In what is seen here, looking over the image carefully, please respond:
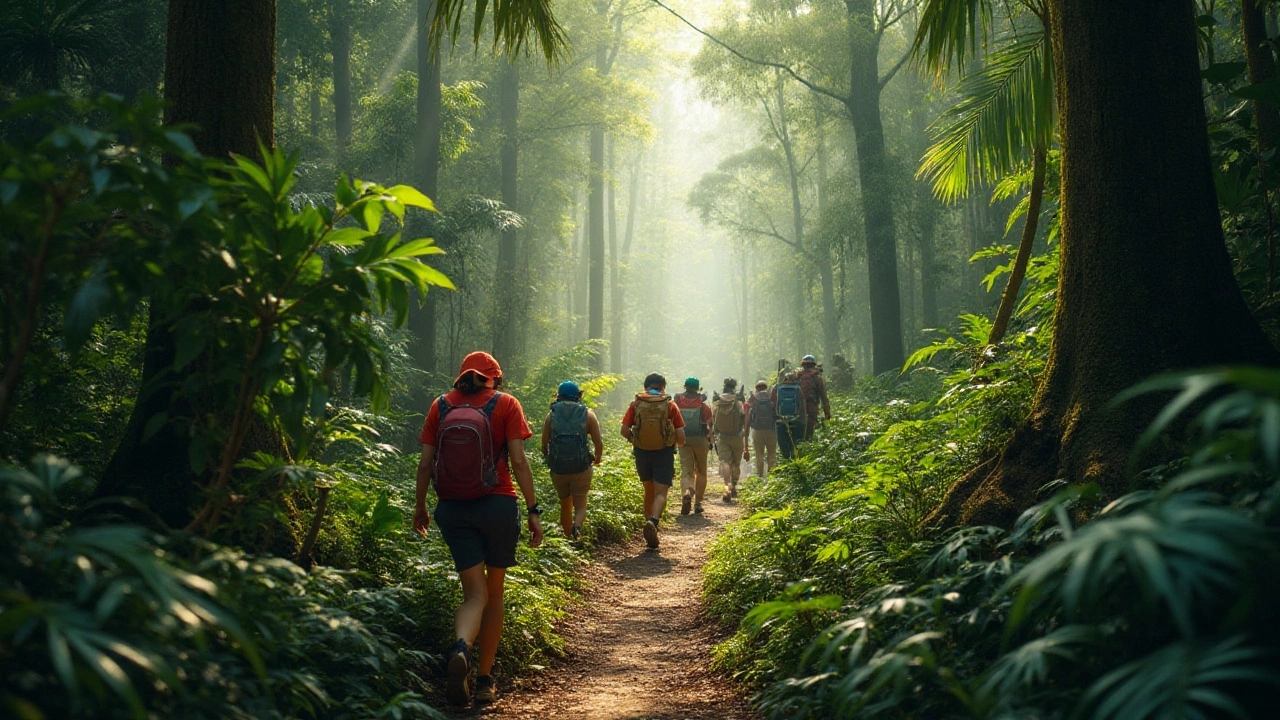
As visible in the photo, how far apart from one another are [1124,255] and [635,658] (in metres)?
4.04

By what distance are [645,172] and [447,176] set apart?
1377 inches

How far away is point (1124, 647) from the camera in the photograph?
2.22 m

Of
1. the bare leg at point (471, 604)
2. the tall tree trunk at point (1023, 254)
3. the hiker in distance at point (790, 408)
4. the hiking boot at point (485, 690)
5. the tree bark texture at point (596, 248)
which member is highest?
the tree bark texture at point (596, 248)

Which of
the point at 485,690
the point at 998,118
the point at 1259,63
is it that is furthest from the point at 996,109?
the point at 485,690

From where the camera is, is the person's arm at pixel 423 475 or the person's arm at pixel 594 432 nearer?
the person's arm at pixel 423 475

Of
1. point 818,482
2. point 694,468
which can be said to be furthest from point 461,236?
point 818,482

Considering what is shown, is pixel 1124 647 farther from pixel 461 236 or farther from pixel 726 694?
pixel 461 236

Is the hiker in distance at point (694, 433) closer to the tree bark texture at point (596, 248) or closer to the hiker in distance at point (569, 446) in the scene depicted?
the hiker in distance at point (569, 446)

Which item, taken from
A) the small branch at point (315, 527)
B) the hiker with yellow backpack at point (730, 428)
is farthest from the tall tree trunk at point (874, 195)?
the small branch at point (315, 527)

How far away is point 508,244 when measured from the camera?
76.1ft

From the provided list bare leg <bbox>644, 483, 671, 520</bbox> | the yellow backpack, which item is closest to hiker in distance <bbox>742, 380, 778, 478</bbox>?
bare leg <bbox>644, 483, 671, 520</bbox>

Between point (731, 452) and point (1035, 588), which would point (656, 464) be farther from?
→ point (1035, 588)

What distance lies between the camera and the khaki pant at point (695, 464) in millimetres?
12051

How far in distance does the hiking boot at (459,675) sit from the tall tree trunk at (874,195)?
14.3 metres
